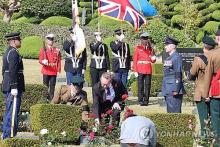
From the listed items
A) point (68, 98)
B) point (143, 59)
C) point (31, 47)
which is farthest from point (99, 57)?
point (31, 47)

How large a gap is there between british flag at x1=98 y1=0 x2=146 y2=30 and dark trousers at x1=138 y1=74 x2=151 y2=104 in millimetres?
1307

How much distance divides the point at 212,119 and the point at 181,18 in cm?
3450

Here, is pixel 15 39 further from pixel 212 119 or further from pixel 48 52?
pixel 48 52

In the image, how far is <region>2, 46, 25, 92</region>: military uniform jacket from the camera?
39.5ft

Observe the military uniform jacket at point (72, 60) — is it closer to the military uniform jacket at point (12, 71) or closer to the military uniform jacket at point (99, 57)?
the military uniform jacket at point (99, 57)

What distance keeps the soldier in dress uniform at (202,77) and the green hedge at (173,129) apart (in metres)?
0.21

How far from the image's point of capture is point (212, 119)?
11.1 meters

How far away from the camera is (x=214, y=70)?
1110 centimetres

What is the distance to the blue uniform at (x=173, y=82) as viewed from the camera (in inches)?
521

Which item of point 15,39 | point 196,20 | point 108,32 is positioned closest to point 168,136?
point 15,39

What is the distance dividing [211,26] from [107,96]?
109 feet

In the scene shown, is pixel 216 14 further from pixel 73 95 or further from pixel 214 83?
pixel 214 83

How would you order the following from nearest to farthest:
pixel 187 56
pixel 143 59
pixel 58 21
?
1. pixel 143 59
2. pixel 187 56
3. pixel 58 21

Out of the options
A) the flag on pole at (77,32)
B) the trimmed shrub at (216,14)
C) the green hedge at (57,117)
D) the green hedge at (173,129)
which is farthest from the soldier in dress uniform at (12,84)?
the trimmed shrub at (216,14)
